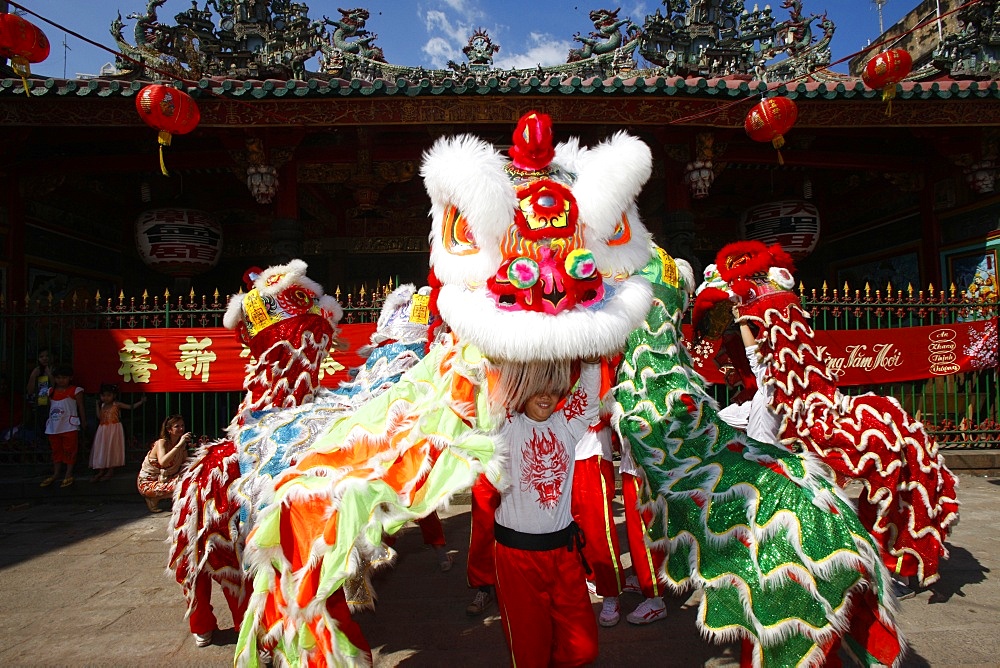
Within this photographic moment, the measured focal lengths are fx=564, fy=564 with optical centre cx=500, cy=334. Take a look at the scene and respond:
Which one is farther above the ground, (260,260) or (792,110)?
(792,110)

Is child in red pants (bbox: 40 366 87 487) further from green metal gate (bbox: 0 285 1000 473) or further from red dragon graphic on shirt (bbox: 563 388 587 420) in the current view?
red dragon graphic on shirt (bbox: 563 388 587 420)

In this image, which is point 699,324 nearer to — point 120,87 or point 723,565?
point 723,565

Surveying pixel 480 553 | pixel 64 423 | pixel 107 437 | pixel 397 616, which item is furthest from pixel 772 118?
pixel 64 423

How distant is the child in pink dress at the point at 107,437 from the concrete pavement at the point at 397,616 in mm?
1187

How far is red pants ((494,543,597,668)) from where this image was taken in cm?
195

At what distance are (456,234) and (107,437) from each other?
5.51m

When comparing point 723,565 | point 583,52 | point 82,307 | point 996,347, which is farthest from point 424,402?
point 583,52

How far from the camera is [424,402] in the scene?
Result: 197 cm

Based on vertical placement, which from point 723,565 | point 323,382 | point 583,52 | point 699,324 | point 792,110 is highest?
point 583,52

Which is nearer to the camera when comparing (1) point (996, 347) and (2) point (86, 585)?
(2) point (86, 585)

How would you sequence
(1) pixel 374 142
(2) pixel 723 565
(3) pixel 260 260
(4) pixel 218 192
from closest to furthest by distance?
(2) pixel 723 565, (1) pixel 374 142, (4) pixel 218 192, (3) pixel 260 260

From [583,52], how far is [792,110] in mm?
4780

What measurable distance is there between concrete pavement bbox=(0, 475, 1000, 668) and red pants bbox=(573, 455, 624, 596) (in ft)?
1.48

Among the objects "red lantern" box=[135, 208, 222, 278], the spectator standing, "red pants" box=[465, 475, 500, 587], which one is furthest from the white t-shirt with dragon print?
"red lantern" box=[135, 208, 222, 278]
